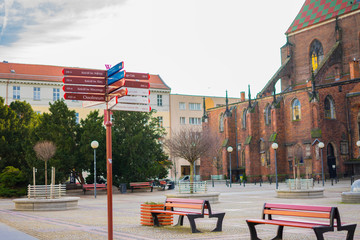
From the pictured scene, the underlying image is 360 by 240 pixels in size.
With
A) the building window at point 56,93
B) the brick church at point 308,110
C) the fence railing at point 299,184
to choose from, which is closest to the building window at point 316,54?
the brick church at point 308,110

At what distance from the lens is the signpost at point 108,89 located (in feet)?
27.7

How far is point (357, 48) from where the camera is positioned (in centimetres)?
5491

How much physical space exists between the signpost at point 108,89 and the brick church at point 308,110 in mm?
42787

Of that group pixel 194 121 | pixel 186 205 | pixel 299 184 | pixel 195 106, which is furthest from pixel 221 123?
A: pixel 186 205

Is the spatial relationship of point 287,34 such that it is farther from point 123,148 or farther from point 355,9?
point 123,148

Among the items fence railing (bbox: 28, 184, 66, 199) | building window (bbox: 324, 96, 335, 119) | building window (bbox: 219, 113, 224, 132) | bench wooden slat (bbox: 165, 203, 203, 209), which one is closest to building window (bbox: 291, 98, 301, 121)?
building window (bbox: 324, 96, 335, 119)

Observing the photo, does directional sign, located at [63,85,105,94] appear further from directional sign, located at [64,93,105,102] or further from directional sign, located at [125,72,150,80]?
directional sign, located at [125,72,150,80]

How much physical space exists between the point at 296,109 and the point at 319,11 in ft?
48.2

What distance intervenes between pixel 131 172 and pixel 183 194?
1689cm

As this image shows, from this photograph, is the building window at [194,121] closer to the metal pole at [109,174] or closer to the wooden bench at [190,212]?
the wooden bench at [190,212]

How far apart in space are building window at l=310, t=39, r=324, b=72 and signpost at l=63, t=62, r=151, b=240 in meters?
53.6

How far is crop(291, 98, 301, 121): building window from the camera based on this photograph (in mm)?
54963

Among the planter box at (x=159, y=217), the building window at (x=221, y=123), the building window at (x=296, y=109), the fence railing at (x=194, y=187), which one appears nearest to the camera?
the planter box at (x=159, y=217)

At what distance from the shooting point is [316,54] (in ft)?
197
